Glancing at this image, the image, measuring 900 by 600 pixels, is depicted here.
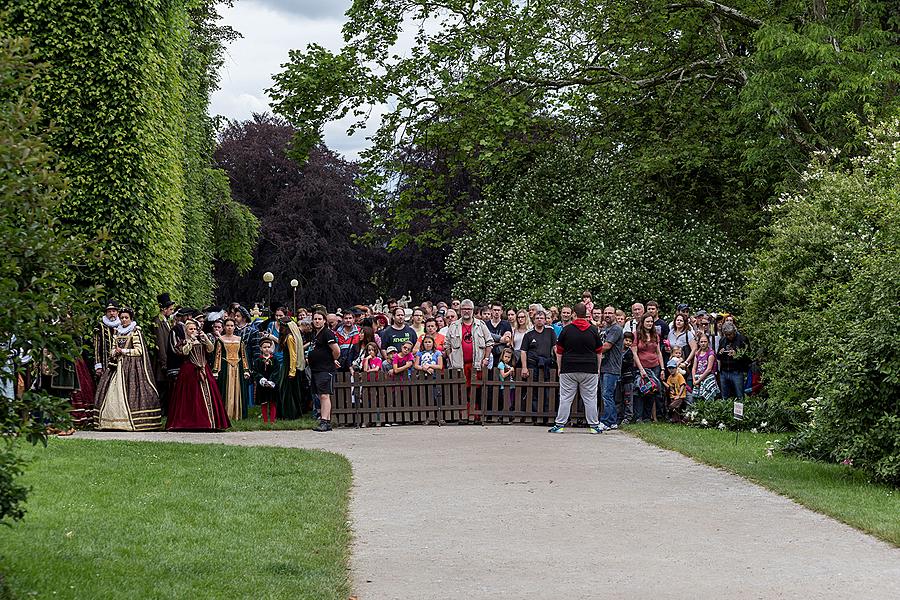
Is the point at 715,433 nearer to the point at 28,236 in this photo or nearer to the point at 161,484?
the point at 161,484

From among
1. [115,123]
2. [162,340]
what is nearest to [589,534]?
[162,340]

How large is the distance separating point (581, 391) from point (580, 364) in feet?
1.84

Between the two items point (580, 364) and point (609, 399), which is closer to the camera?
point (580, 364)

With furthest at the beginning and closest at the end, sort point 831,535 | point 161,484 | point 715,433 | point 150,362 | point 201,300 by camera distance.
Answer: point 201,300 → point 150,362 → point 715,433 → point 161,484 → point 831,535

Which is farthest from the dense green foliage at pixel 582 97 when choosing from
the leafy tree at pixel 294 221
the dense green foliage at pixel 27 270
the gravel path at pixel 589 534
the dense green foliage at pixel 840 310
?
the leafy tree at pixel 294 221

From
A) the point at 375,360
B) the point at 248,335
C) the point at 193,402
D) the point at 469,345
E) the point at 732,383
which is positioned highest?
the point at 248,335

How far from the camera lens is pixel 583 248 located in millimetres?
28312

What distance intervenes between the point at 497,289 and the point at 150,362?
1119 cm

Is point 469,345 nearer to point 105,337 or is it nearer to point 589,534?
point 105,337

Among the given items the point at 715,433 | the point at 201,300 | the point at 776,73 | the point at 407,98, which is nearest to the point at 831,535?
the point at 715,433

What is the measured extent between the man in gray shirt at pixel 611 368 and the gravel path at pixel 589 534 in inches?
137

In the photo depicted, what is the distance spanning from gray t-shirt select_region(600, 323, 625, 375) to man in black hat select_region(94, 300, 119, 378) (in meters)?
8.30

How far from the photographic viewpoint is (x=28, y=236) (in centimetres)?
634

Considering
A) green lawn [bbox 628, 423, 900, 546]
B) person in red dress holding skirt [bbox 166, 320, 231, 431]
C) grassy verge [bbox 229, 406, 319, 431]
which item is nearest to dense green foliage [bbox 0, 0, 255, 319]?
person in red dress holding skirt [bbox 166, 320, 231, 431]
